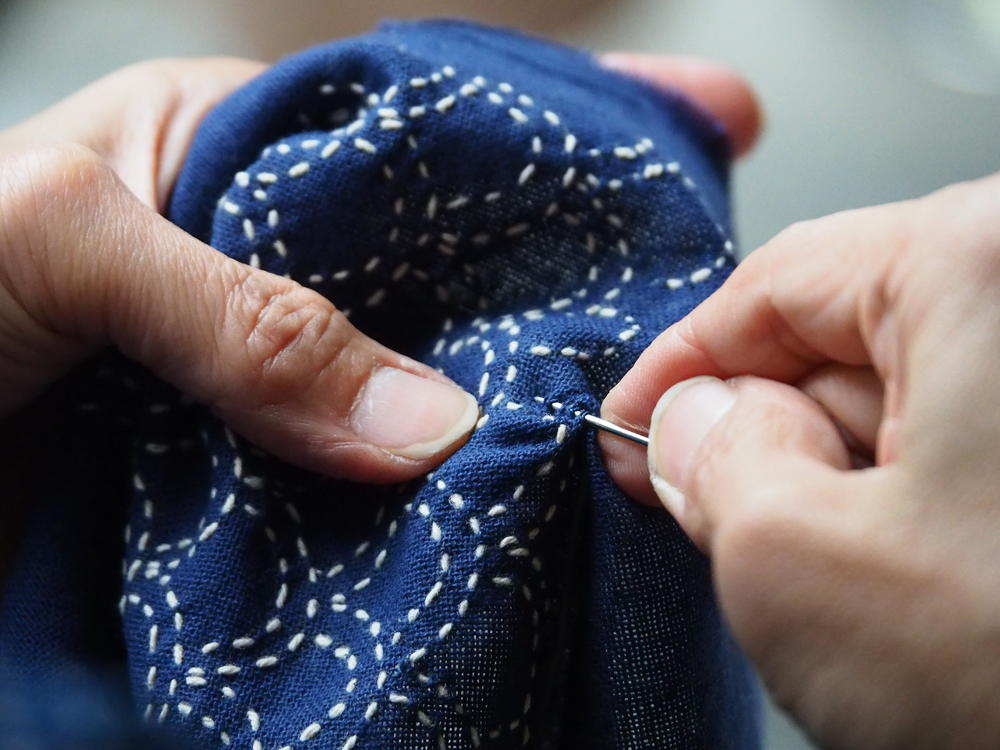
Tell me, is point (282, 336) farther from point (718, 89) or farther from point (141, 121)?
point (718, 89)

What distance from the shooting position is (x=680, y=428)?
0.48m

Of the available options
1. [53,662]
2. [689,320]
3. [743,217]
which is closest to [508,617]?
[689,320]

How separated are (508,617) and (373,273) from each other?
24cm

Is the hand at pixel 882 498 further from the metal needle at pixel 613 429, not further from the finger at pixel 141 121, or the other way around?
the finger at pixel 141 121

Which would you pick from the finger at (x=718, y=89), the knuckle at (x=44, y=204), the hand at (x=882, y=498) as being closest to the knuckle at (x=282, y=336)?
the knuckle at (x=44, y=204)

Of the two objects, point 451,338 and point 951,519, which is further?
point 451,338

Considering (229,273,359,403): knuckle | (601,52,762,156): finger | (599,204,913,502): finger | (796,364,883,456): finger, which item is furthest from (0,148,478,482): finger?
(601,52,762,156): finger

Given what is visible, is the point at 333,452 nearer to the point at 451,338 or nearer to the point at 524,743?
the point at 451,338

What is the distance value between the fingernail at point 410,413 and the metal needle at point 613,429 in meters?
0.07

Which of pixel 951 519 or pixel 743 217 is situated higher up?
pixel 951 519

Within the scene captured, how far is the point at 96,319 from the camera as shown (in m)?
0.58

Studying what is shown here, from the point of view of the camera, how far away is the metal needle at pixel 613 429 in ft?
1.72

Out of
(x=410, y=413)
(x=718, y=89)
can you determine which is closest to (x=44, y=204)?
(x=410, y=413)

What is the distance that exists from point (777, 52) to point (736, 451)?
921 millimetres
